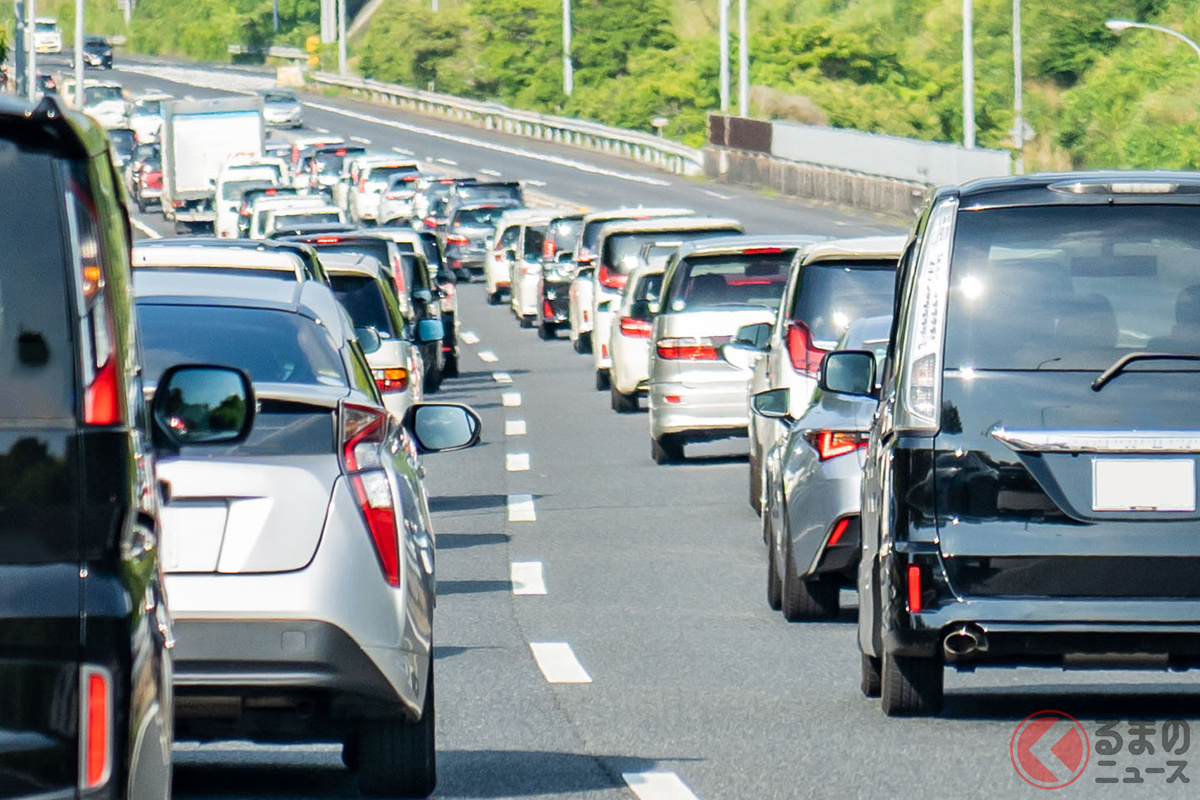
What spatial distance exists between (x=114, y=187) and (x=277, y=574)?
2192 millimetres

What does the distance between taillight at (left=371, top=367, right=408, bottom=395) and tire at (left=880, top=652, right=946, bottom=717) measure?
29.9ft

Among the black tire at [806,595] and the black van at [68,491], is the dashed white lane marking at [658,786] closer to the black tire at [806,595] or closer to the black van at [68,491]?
the black van at [68,491]

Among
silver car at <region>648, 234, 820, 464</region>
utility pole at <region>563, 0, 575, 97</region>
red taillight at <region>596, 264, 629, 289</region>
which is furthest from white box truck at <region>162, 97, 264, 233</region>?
silver car at <region>648, 234, 820, 464</region>

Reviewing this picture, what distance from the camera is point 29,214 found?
4402 millimetres

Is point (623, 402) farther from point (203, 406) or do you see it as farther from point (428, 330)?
point (203, 406)

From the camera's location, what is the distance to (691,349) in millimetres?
19953

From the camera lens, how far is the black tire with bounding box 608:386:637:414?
82.6 feet

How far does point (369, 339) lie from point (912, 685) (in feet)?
28.9

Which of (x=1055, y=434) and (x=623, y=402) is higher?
(x=1055, y=434)

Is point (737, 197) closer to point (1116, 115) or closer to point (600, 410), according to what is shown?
point (1116, 115)

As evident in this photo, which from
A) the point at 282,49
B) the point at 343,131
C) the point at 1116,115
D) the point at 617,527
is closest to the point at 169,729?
the point at 617,527

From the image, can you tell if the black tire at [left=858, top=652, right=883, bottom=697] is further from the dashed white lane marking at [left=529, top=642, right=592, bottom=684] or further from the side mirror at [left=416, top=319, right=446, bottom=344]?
the side mirror at [left=416, top=319, right=446, bottom=344]

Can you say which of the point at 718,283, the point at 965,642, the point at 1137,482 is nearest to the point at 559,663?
the point at 965,642

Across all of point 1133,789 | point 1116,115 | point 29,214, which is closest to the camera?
point 29,214
